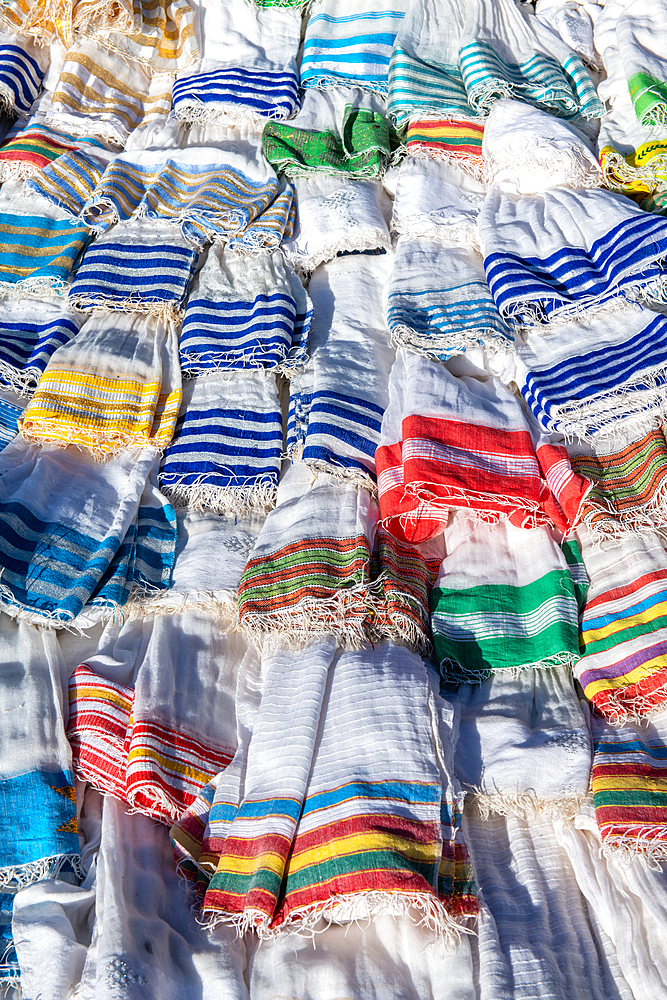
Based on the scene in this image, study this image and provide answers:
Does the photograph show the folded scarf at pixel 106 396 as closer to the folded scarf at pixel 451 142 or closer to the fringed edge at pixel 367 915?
the folded scarf at pixel 451 142

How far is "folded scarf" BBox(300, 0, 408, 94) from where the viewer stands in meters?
2.39

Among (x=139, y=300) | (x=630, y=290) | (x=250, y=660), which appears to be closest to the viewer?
(x=250, y=660)

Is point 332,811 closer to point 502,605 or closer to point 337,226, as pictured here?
point 502,605

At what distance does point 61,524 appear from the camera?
1.65 meters

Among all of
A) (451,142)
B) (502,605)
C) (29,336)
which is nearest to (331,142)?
(451,142)

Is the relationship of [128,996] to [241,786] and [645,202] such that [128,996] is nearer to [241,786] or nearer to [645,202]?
[241,786]

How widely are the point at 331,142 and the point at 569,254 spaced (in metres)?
0.83

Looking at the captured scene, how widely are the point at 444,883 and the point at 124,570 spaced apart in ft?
2.82

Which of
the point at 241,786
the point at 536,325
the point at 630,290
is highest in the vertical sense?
the point at 630,290

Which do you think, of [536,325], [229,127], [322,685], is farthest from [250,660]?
[229,127]

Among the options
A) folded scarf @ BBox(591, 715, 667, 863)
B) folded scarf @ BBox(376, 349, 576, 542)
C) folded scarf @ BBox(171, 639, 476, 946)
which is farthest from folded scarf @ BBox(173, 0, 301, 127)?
folded scarf @ BBox(591, 715, 667, 863)

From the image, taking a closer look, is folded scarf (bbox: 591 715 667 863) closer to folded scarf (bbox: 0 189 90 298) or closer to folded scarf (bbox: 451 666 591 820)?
folded scarf (bbox: 451 666 591 820)

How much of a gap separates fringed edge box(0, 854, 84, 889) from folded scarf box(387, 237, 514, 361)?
1240mm

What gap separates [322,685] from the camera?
139cm
